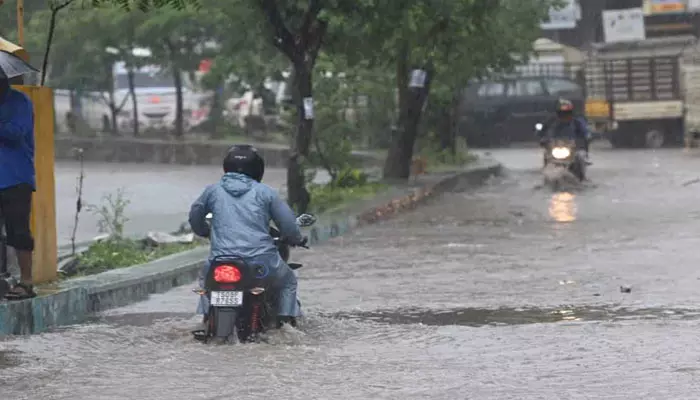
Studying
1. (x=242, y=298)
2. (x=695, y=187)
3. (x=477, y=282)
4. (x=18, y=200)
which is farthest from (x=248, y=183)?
(x=695, y=187)

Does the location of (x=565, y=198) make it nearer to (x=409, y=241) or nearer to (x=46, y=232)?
(x=409, y=241)

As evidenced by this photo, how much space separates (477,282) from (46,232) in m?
3.63

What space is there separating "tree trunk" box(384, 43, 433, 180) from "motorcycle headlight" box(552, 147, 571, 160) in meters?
2.49

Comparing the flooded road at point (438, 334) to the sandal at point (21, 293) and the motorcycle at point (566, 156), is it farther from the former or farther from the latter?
the motorcycle at point (566, 156)

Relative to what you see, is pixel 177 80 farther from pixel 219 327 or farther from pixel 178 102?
pixel 219 327

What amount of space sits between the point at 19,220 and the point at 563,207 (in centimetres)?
1248

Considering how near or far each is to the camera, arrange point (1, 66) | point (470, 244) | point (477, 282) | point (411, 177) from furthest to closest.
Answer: point (411, 177) → point (470, 244) → point (477, 282) → point (1, 66)

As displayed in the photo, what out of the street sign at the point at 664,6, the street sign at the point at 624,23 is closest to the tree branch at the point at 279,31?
the street sign at the point at 624,23

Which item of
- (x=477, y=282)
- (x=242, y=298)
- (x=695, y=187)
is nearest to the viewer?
(x=242, y=298)

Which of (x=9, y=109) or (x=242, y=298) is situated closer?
(x=242, y=298)

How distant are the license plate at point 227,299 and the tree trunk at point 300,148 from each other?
Result: 922 centimetres

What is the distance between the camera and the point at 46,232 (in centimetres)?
1121

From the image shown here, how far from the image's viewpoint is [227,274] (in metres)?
9.21

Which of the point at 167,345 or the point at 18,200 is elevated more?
the point at 18,200
